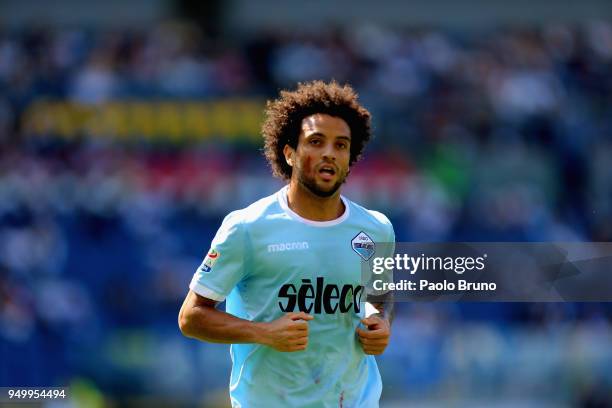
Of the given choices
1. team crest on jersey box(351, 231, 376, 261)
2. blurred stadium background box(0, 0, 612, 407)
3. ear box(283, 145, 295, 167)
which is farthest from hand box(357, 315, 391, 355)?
blurred stadium background box(0, 0, 612, 407)

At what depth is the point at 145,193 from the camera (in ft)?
55.2

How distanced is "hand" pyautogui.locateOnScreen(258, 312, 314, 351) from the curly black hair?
0.91 metres

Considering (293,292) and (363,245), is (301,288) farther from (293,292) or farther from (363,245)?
(363,245)

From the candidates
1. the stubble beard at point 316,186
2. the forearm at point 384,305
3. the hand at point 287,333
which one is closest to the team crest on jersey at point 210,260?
the hand at point 287,333

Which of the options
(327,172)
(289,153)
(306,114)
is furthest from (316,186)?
(306,114)

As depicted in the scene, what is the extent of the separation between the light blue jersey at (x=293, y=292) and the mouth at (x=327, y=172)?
0.23 m

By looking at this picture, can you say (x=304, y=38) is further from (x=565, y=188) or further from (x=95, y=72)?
(x=565, y=188)

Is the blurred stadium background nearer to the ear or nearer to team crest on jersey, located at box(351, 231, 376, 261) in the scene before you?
team crest on jersey, located at box(351, 231, 376, 261)

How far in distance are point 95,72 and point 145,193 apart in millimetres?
3116

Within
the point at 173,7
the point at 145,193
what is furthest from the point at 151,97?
the point at 173,7

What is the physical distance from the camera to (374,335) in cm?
520

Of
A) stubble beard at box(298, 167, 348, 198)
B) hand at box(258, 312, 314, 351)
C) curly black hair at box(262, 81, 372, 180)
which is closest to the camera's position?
hand at box(258, 312, 314, 351)

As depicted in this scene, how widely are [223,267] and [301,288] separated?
0.38 meters

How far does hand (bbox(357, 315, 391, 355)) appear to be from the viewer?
5.21 metres
